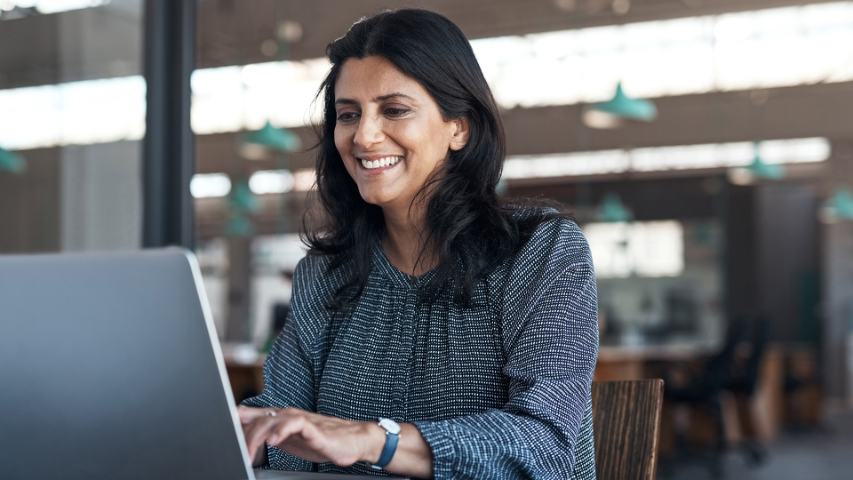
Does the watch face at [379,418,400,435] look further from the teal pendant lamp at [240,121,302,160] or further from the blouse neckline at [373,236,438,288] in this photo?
the teal pendant lamp at [240,121,302,160]

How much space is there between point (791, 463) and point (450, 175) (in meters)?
7.37

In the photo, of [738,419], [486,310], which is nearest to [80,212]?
[486,310]

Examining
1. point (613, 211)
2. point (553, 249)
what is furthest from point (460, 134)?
point (613, 211)

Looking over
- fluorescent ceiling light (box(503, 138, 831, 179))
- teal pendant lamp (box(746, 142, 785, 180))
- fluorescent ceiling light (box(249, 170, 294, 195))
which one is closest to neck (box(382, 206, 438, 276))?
fluorescent ceiling light (box(503, 138, 831, 179))

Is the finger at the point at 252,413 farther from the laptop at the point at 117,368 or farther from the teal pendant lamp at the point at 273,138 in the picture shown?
the teal pendant lamp at the point at 273,138

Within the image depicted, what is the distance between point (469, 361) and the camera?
160cm

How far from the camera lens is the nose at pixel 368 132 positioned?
1.67 metres

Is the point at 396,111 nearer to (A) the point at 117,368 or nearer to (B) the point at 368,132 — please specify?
(B) the point at 368,132

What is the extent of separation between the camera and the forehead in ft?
5.53

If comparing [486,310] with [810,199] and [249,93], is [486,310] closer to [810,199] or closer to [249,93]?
[249,93]

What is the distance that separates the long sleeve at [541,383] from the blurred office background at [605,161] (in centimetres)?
40

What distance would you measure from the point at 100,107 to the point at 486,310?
279cm

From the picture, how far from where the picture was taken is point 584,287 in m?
1.54

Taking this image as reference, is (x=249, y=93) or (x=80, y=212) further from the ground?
(x=249, y=93)
